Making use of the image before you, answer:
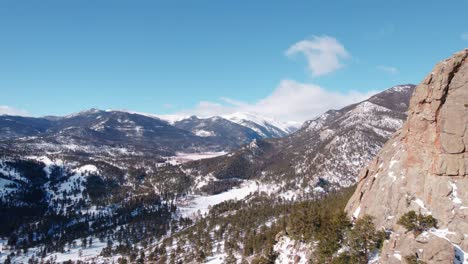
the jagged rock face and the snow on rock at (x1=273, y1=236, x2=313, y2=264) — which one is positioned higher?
the jagged rock face

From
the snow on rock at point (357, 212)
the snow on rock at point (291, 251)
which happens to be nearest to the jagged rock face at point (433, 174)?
the snow on rock at point (357, 212)

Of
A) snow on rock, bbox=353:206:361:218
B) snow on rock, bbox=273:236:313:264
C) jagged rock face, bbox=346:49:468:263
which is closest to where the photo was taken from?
jagged rock face, bbox=346:49:468:263

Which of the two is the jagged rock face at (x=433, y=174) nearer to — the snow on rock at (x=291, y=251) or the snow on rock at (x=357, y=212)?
the snow on rock at (x=357, y=212)

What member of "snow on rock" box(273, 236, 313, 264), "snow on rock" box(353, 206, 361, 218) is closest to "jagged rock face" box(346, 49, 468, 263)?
"snow on rock" box(353, 206, 361, 218)

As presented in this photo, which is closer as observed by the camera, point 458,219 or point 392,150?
point 458,219

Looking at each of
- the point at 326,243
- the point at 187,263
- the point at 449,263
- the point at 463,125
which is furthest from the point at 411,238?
the point at 187,263

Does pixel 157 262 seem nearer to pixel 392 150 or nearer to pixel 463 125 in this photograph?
pixel 392 150

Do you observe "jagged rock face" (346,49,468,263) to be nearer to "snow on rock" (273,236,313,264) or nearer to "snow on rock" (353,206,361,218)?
"snow on rock" (353,206,361,218)

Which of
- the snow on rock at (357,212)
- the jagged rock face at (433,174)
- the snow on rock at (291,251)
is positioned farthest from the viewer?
the snow on rock at (291,251)
